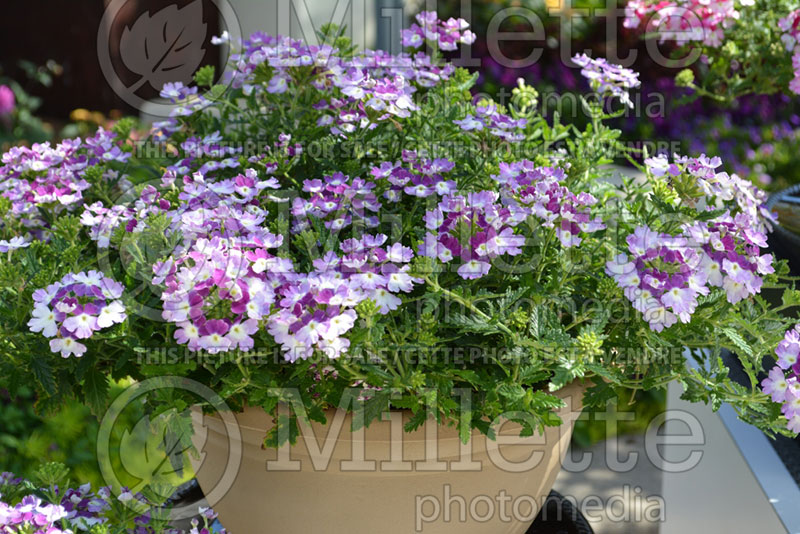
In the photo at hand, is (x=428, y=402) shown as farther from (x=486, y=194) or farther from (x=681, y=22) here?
(x=681, y=22)

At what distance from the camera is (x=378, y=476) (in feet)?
3.64

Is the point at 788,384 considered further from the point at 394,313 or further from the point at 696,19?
the point at 696,19

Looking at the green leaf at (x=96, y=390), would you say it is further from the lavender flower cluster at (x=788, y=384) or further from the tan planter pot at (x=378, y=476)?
the lavender flower cluster at (x=788, y=384)

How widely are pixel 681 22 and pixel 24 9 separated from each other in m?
4.81

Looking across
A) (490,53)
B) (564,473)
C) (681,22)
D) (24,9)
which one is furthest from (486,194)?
(24,9)

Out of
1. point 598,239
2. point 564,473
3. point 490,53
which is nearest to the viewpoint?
point 598,239

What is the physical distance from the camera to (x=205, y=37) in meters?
4.87

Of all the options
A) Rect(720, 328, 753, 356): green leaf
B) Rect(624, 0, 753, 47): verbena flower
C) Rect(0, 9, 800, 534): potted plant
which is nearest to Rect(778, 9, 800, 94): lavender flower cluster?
Rect(624, 0, 753, 47): verbena flower

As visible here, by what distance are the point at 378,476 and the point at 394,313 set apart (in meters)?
0.22

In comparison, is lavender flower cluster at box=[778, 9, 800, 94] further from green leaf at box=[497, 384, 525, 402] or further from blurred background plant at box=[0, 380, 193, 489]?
blurred background plant at box=[0, 380, 193, 489]

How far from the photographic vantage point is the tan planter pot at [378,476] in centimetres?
108

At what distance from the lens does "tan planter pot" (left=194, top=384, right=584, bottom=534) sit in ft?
3.56

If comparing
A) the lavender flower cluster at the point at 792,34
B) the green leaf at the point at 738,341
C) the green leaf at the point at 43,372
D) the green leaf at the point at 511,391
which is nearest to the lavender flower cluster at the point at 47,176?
the green leaf at the point at 43,372

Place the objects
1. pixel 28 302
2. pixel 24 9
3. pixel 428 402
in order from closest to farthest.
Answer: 1. pixel 428 402
2. pixel 28 302
3. pixel 24 9
